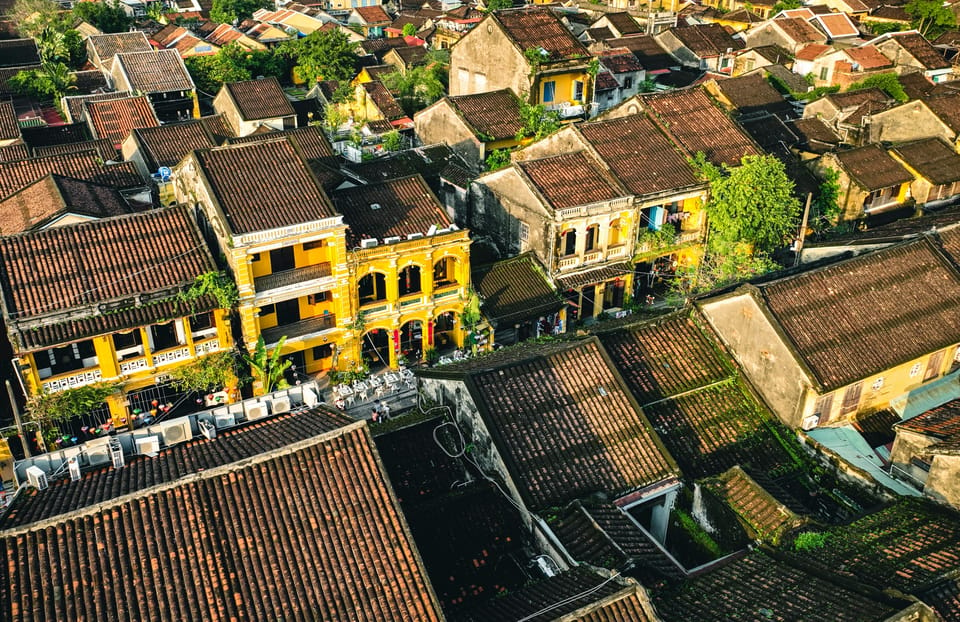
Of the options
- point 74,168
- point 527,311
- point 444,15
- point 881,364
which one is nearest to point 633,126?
point 527,311

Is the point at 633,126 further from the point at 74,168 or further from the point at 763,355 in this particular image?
the point at 74,168

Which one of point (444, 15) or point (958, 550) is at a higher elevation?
point (958, 550)

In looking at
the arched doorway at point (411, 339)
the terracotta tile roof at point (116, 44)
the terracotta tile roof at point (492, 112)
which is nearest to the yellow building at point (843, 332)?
the arched doorway at point (411, 339)

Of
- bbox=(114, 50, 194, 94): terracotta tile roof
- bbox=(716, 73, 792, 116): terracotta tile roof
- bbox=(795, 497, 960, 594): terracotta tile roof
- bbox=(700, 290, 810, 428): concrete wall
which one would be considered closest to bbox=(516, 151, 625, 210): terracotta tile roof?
bbox=(700, 290, 810, 428): concrete wall

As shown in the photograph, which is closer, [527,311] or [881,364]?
[881,364]

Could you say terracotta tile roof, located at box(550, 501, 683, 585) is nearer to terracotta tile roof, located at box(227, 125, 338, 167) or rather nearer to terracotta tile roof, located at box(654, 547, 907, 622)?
terracotta tile roof, located at box(654, 547, 907, 622)

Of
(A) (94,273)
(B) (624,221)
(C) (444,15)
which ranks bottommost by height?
(C) (444,15)

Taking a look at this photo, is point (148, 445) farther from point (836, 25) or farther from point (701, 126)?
point (836, 25)
